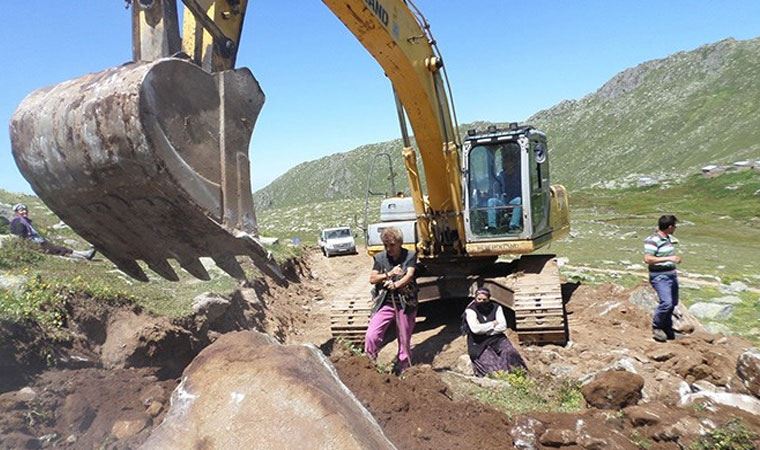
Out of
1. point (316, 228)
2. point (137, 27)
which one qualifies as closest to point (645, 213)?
point (316, 228)

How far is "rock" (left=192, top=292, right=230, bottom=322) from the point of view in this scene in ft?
25.0

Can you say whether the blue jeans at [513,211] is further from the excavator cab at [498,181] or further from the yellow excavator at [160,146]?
the yellow excavator at [160,146]

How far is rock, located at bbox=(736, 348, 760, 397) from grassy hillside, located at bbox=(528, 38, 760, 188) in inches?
2156

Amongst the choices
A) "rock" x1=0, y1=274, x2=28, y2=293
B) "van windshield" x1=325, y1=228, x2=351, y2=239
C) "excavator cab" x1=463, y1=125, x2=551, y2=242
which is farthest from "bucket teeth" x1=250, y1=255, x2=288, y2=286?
"van windshield" x1=325, y1=228, x2=351, y2=239

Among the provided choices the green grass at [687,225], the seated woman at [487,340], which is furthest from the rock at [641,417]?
the green grass at [687,225]

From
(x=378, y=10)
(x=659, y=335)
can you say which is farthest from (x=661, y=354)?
(x=378, y=10)

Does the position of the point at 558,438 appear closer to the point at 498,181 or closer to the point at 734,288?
the point at 498,181

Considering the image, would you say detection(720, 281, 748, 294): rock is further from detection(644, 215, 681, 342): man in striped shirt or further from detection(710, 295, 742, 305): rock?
detection(644, 215, 681, 342): man in striped shirt

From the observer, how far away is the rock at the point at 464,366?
714 centimetres

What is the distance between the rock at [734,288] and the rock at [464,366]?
7247 millimetres

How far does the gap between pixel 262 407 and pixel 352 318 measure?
5.48 metres

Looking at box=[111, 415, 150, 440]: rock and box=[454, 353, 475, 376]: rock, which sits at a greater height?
box=[111, 415, 150, 440]: rock

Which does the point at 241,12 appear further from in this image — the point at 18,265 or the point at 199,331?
the point at 18,265

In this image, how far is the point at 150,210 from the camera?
403 centimetres
